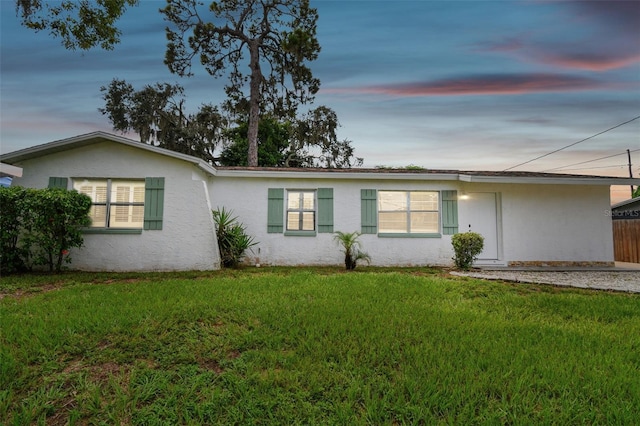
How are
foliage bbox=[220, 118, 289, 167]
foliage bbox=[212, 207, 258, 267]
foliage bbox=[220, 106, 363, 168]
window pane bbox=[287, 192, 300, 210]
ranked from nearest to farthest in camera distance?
1. foliage bbox=[212, 207, 258, 267]
2. window pane bbox=[287, 192, 300, 210]
3. foliage bbox=[220, 118, 289, 167]
4. foliage bbox=[220, 106, 363, 168]

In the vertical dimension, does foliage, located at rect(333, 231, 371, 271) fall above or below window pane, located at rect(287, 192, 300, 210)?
below

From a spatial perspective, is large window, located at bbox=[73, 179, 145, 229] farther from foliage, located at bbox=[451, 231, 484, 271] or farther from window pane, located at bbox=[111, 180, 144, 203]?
foliage, located at bbox=[451, 231, 484, 271]

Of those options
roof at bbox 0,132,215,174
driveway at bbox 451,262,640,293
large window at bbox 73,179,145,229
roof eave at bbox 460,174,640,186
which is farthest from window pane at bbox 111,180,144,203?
roof eave at bbox 460,174,640,186

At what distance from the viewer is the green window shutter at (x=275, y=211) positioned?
9.52 metres

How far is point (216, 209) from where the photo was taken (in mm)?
9492

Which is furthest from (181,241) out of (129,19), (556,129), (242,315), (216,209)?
(556,129)

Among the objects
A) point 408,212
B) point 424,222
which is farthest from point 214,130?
point 424,222

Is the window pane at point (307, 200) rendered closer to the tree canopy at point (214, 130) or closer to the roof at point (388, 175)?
the roof at point (388, 175)

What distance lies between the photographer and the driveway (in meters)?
6.74

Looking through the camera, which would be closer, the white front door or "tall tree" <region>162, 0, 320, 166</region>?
the white front door

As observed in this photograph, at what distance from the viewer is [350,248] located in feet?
30.1

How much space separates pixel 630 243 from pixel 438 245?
29.5 ft

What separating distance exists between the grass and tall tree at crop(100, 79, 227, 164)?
15947 mm

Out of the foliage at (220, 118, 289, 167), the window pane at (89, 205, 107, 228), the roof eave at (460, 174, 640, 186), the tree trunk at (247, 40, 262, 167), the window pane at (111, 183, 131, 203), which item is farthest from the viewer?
the foliage at (220, 118, 289, 167)
